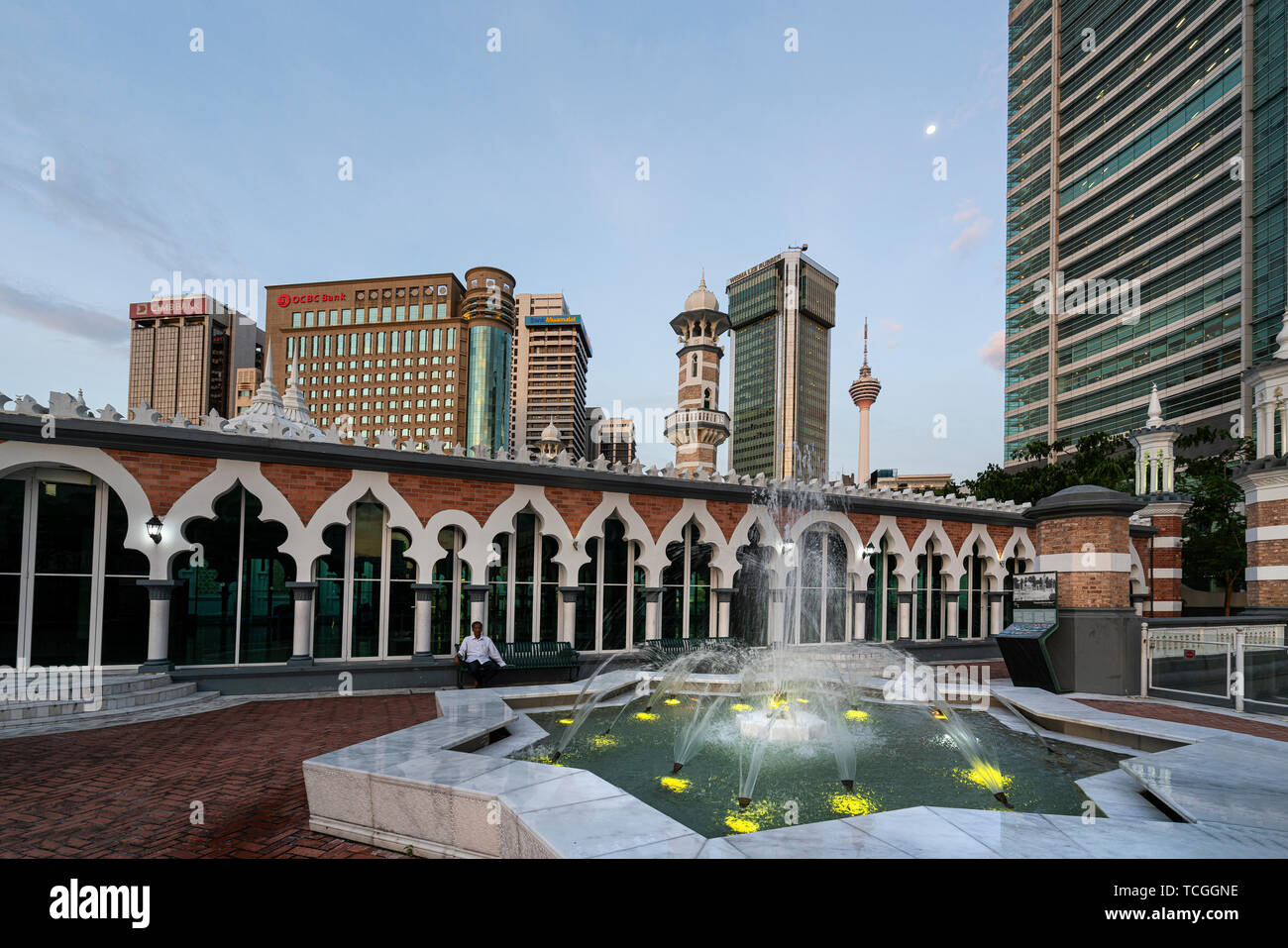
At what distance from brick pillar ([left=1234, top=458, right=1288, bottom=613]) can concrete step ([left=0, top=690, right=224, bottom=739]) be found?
75.0 feet

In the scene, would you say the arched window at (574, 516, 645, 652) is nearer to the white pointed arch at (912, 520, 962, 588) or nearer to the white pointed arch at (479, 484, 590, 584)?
the white pointed arch at (479, 484, 590, 584)

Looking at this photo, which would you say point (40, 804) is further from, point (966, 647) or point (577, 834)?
point (966, 647)

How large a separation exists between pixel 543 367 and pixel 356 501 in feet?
510

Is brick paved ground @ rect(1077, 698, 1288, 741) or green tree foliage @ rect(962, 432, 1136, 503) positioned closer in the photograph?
brick paved ground @ rect(1077, 698, 1288, 741)

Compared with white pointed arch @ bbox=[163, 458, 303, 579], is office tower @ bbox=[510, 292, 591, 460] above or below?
above

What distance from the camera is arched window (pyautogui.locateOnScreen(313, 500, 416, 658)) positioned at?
13289mm

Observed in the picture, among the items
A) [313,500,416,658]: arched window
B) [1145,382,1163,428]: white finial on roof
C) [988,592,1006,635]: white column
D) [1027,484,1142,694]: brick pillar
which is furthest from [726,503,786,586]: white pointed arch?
[1145,382,1163,428]: white finial on roof

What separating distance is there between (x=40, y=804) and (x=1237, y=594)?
59857 mm

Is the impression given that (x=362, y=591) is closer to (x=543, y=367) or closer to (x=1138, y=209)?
(x=1138, y=209)

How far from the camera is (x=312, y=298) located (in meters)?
130

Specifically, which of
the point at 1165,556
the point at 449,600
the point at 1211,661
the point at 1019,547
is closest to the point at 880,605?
the point at 1019,547

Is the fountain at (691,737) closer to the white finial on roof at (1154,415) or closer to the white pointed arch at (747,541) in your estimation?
the white pointed arch at (747,541)
